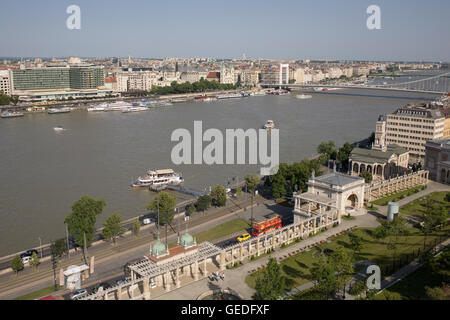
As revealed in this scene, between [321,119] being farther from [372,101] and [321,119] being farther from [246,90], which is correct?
[246,90]

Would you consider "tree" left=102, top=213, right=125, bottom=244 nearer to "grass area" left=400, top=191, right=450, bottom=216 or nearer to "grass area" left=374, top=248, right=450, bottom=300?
"grass area" left=374, top=248, right=450, bottom=300

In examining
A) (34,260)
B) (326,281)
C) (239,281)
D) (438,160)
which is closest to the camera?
(326,281)

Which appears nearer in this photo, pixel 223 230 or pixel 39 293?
pixel 39 293

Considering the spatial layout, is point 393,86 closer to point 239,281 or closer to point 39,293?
point 239,281

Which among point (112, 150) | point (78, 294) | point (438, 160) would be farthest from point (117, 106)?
point (78, 294)

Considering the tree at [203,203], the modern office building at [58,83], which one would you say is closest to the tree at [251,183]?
the tree at [203,203]

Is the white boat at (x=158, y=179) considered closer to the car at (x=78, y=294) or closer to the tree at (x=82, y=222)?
the tree at (x=82, y=222)

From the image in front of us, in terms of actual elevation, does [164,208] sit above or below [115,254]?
above

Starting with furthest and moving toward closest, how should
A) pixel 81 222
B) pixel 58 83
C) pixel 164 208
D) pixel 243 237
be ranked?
pixel 58 83
pixel 164 208
pixel 243 237
pixel 81 222
